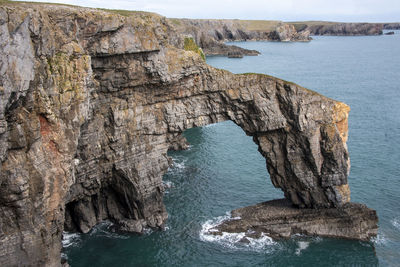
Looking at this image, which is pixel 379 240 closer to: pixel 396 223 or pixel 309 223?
pixel 396 223

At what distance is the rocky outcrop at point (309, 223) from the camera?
43.7 meters

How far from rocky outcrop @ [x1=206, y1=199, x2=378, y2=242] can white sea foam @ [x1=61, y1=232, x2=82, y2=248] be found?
1338 centimetres

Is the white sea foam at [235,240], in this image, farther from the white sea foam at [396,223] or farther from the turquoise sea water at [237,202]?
the white sea foam at [396,223]

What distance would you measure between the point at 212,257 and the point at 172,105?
15.7 m

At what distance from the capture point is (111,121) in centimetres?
4088

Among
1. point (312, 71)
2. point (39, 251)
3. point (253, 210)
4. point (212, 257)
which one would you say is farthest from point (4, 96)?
point (312, 71)

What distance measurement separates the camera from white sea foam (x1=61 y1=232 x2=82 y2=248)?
4169 cm

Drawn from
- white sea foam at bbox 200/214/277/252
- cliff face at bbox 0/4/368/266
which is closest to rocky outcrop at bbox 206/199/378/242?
white sea foam at bbox 200/214/277/252

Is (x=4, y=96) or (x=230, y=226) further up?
(x=4, y=96)

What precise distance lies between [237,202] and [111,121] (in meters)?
18.8

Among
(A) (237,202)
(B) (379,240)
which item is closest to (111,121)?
(A) (237,202)

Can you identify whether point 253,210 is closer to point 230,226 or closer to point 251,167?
point 230,226

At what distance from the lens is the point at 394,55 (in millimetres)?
170875

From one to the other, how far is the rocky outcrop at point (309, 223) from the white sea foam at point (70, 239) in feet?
43.9
